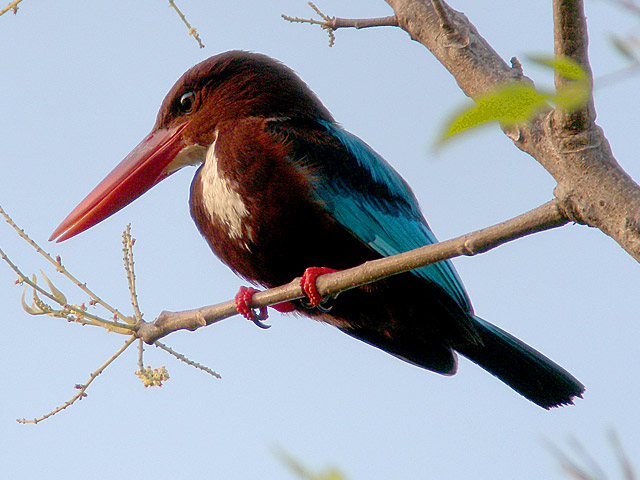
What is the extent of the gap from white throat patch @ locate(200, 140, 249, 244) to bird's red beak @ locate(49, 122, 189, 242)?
0.45m

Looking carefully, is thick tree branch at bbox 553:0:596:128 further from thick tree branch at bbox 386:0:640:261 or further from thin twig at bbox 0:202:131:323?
thin twig at bbox 0:202:131:323

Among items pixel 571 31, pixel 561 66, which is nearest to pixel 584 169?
pixel 571 31

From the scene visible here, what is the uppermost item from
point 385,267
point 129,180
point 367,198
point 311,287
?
point 129,180

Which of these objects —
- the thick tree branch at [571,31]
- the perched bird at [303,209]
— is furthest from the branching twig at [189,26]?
the thick tree branch at [571,31]

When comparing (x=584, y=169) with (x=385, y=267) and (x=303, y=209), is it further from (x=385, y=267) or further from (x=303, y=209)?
(x=303, y=209)

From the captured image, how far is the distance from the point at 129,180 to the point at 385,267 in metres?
1.88

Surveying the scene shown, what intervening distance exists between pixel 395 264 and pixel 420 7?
0.96 meters

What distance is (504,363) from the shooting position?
2.89 metres

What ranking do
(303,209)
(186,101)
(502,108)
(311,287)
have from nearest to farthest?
(502,108) → (311,287) → (303,209) → (186,101)

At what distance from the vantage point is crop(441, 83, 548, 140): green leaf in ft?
2.08

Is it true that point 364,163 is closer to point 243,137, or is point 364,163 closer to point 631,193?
point 243,137

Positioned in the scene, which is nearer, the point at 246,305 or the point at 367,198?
the point at 246,305

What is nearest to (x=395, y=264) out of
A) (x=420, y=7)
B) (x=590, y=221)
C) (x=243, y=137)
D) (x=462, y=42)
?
(x=590, y=221)

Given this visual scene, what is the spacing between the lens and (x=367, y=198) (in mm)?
2820
